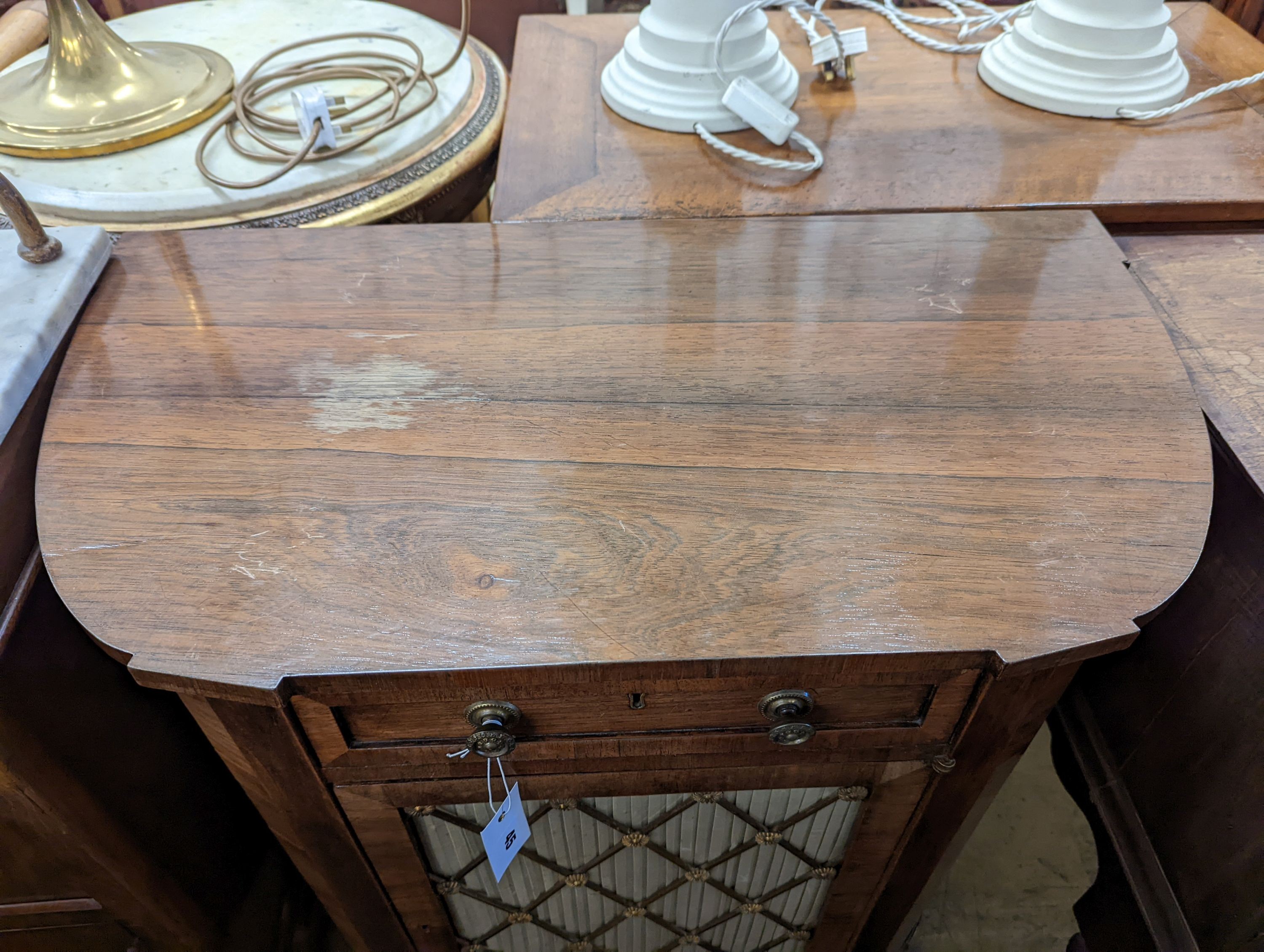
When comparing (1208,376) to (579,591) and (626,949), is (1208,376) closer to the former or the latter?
(579,591)

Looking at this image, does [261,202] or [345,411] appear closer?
[345,411]

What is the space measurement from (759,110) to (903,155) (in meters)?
0.14

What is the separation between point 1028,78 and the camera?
0.83 metres

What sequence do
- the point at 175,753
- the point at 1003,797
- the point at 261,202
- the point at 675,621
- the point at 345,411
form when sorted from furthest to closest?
the point at 1003,797
the point at 261,202
the point at 175,753
the point at 345,411
the point at 675,621

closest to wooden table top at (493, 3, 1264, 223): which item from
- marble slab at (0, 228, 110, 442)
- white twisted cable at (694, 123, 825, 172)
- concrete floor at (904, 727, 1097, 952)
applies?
white twisted cable at (694, 123, 825, 172)

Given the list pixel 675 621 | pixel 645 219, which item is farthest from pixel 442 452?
pixel 645 219

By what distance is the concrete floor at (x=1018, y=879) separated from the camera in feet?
3.10

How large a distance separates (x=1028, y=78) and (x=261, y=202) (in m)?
0.74

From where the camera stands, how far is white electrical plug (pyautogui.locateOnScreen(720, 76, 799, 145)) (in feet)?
2.51

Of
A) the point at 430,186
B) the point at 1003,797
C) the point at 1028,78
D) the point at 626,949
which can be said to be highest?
the point at 1028,78

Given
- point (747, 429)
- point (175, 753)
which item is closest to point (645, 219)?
point (747, 429)

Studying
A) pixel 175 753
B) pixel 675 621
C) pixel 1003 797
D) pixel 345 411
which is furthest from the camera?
pixel 1003 797

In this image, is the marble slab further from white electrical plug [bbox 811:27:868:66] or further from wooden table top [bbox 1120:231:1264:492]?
wooden table top [bbox 1120:231:1264:492]

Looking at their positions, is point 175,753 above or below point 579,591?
below
